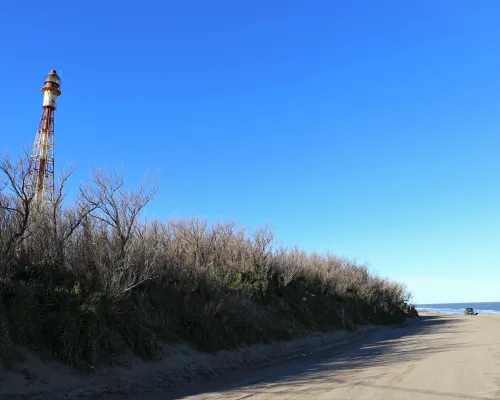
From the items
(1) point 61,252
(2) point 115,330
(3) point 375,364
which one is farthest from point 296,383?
(1) point 61,252

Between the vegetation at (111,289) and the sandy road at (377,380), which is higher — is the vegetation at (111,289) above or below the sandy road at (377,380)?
above

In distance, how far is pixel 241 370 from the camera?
14.2 m

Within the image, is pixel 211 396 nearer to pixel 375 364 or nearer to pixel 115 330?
pixel 115 330

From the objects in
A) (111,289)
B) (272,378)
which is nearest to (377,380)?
(272,378)

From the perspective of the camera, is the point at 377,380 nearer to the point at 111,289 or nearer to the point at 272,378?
the point at 272,378

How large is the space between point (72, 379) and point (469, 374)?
11.0 metres

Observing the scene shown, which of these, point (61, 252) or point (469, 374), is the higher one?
point (61, 252)

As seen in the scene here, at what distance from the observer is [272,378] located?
12039mm

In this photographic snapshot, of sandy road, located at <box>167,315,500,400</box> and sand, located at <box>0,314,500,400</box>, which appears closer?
sand, located at <box>0,314,500,400</box>

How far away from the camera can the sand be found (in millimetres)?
9094

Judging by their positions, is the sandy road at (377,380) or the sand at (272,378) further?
the sandy road at (377,380)

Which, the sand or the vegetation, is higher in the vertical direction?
the vegetation

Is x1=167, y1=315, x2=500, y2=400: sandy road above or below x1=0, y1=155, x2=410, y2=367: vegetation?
below

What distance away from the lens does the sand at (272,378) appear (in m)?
9.09
